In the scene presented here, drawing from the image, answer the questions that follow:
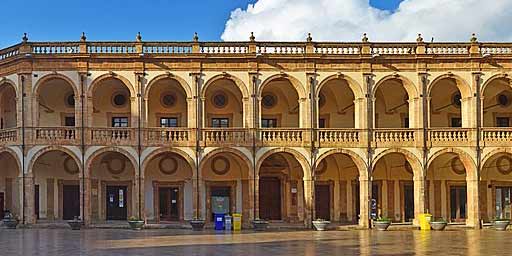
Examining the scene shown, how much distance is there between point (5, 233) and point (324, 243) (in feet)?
52.2

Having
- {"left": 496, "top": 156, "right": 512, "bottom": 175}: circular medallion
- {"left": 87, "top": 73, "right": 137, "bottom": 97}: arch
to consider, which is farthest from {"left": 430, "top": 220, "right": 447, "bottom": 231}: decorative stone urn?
{"left": 87, "top": 73, "right": 137, "bottom": 97}: arch

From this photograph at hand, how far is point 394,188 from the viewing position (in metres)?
44.2

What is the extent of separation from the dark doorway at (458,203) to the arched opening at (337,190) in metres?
5.89

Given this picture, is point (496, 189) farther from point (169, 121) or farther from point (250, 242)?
point (250, 242)

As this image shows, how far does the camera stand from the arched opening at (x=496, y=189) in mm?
43438

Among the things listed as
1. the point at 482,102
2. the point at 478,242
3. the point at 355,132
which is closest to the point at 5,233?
the point at 355,132

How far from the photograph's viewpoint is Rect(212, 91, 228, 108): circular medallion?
43.6 meters

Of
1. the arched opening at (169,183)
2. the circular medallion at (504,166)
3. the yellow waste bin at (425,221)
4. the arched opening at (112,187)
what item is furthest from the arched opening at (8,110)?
the circular medallion at (504,166)

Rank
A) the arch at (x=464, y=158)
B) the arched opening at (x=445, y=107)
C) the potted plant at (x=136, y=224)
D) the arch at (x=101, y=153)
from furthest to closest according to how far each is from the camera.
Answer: the arched opening at (x=445, y=107), the arch at (x=464, y=158), the arch at (x=101, y=153), the potted plant at (x=136, y=224)

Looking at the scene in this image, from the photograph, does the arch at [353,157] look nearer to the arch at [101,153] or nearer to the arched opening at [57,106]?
the arch at [101,153]

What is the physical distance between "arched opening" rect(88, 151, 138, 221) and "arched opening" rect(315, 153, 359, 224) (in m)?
11.6

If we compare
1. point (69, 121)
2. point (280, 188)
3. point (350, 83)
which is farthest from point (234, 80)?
point (69, 121)

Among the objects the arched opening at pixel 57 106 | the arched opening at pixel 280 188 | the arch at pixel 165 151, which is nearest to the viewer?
the arch at pixel 165 151

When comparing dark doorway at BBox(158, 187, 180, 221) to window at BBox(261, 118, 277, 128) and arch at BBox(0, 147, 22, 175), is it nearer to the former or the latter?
window at BBox(261, 118, 277, 128)
